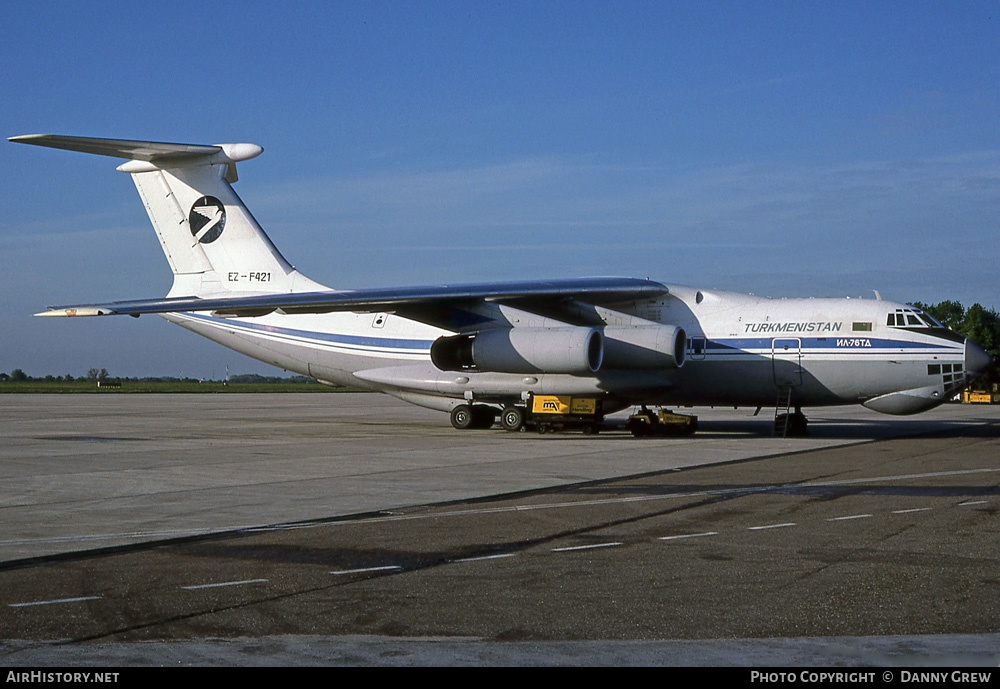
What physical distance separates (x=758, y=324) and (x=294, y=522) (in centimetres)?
1549

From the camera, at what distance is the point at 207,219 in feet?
89.2

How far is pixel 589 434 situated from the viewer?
23953 mm

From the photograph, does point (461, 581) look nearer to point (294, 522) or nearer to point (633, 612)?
point (633, 612)

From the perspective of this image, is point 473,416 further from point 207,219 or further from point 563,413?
point 207,219

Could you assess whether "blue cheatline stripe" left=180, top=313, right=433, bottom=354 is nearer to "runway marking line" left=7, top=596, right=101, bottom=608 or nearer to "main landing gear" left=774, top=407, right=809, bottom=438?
"main landing gear" left=774, top=407, right=809, bottom=438

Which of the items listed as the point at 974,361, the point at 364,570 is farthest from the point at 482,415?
the point at 364,570

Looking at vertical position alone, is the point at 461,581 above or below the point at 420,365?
below

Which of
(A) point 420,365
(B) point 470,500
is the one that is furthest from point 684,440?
(B) point 470,500

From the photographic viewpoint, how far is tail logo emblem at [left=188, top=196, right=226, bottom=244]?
88.7 ft

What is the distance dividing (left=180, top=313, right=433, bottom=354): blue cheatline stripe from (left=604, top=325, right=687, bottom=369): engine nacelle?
5.23 metres

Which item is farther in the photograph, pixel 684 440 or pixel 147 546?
pixel 684 440

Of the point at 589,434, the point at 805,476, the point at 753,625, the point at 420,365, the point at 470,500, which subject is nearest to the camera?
the point at 753,625

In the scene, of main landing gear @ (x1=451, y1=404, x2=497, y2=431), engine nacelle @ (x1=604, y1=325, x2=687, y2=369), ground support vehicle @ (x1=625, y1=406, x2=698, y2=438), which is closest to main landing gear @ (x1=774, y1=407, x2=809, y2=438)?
ground support vehicle @ (x1=625, y1=406, x2=698, y2=438)

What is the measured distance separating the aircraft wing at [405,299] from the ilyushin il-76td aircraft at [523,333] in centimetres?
5
